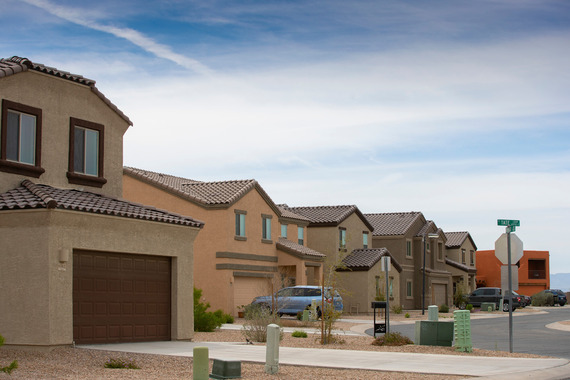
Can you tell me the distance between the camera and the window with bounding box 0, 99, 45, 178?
2069 centimetres

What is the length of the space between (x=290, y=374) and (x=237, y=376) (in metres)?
1.63

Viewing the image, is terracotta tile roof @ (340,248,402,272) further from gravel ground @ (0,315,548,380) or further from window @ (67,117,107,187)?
gravel ground @ (0,315,548,380)

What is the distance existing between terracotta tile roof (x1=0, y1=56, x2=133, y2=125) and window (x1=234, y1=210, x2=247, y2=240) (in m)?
17.5

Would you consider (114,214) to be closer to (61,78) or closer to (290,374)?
(61,78)

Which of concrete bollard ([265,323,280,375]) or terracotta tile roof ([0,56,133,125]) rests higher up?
terracotta tile roof ([0,56,133,125])

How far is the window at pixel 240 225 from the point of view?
4133cm

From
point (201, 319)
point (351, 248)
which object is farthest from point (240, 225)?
point (351, 248)

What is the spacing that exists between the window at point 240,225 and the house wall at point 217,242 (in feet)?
0.80

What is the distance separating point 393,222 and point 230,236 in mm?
24426

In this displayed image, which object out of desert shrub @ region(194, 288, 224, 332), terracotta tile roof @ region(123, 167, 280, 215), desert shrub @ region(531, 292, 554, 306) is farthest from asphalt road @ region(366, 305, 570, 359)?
desert shrub @ region(531, 292, 554, 306)

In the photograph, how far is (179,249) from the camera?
2311 cm

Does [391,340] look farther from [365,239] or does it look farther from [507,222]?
[365,239]

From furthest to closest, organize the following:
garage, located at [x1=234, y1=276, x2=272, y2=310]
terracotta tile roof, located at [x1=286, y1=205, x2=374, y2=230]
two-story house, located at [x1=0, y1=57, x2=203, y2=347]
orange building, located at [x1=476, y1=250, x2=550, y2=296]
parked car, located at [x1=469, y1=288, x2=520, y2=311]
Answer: orange building, located at [x1=476, y1=250, x2=550, y2=296] < parked car, located at [x1=469, y1=288, x2=520, y2=311] < terracotta tile roof, located at [x1=286, y1=205, x2=374, y2=230] < garage, located at [x1=234, y1=276, x2=272, y2=310] < two-story house, located at [x1=0, y1=57, x2=203, y2=347]

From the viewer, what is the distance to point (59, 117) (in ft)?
73.9
